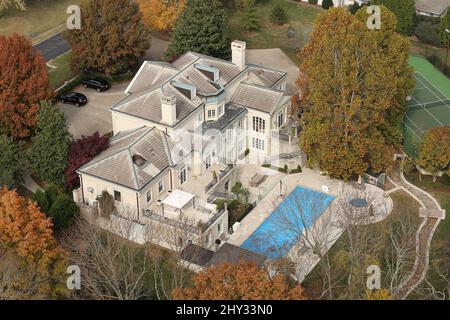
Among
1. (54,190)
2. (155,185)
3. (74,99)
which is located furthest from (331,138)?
(74,99)

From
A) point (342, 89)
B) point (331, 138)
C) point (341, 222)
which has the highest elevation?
point (342, 89)

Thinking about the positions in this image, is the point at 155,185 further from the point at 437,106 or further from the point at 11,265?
the point at 437,106

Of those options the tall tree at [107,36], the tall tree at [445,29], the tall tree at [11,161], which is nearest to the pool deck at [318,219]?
the tall tree at [11,161]

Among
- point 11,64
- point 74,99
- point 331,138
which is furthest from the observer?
point 74,99

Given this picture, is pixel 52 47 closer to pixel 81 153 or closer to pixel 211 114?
pixel 81 153

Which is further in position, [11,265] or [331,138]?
[331,138]
